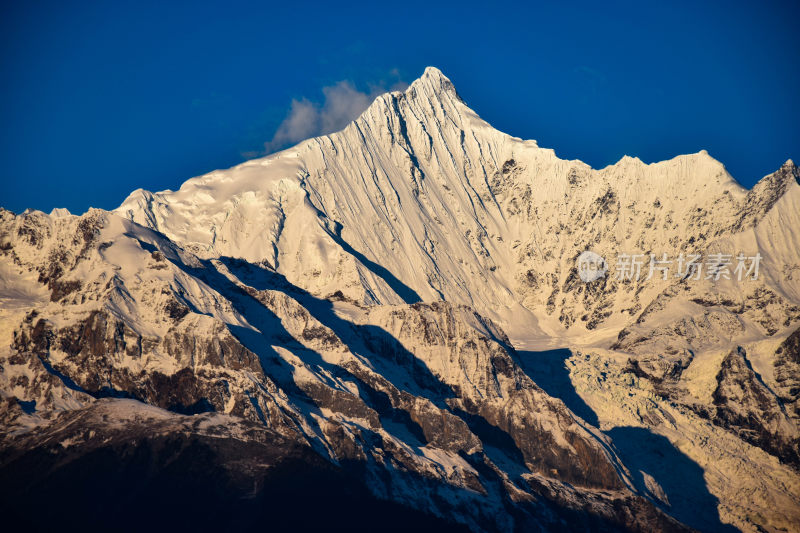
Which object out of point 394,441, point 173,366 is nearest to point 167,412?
point 173,366

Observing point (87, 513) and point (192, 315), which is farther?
point (192, 315)

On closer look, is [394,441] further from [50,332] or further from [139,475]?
[50,332]

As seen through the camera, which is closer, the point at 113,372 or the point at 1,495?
the point at 1,495

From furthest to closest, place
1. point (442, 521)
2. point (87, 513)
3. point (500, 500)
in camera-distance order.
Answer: point (500, 500) < point (442, 521) < point (87, 513)

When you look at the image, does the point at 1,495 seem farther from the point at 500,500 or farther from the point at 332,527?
the point at 500,500

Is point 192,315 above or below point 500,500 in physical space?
above

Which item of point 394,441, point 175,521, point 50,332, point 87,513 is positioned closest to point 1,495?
point 87,513

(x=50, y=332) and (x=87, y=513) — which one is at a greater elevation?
(x=50, y=332)

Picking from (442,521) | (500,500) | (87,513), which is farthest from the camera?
(500,500)

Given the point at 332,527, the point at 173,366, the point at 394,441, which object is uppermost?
the point at 173,366
